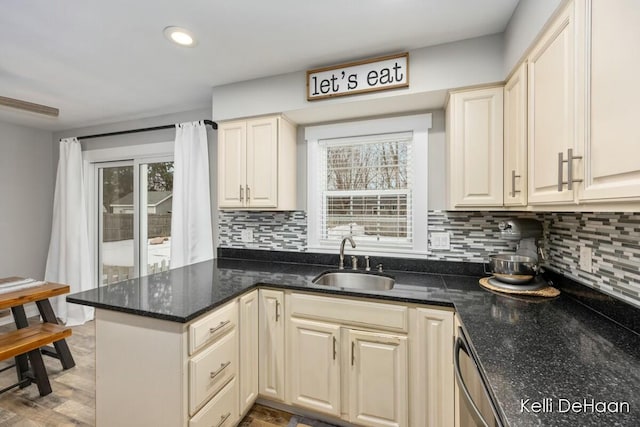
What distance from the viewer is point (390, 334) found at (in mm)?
1571

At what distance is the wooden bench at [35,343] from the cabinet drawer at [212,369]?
1.47 metres

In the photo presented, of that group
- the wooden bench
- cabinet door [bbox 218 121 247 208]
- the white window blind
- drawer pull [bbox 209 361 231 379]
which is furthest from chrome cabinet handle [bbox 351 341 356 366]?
the wooden bench

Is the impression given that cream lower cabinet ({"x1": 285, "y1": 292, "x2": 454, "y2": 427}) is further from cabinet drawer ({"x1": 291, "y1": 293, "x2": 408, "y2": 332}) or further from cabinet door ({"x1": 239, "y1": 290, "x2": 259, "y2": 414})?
cabinet door ({"x1": 239, "y1": 290, "x2": 259, "y2": 414})

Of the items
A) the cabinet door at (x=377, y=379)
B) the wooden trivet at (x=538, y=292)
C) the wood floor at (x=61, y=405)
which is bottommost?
the wood floor at (x=61, y=405)

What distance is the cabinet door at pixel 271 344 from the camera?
181cm

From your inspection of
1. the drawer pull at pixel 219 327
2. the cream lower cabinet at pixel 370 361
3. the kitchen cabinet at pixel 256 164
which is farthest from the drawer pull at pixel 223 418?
the kitchen cabinet at pixel 256 164

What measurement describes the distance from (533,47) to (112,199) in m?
4.16

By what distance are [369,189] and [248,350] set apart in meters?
1.45

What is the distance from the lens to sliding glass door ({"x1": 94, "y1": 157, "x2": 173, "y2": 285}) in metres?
3.12

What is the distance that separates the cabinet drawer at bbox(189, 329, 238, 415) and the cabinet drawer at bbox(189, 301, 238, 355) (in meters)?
0.05

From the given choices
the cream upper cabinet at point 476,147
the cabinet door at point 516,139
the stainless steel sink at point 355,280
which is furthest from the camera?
the stainless steel sink at point 355,280

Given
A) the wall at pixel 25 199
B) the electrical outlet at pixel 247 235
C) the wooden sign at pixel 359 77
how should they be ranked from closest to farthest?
the wooden sign at pixel 359 77 → the electrical outlet at pixel 247 235 → the wall at pixel 25 199

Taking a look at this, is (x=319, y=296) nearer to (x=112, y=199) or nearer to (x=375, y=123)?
(x=375, y=123)

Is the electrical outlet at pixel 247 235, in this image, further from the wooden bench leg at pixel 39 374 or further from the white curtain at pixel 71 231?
the white curtain at pixel 71 231
